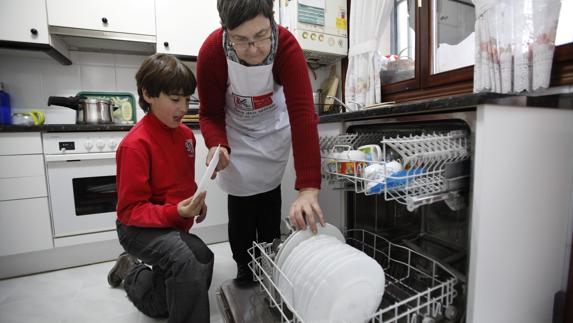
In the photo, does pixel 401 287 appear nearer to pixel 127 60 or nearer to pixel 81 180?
pixel 81 180

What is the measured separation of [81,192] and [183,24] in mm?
1201

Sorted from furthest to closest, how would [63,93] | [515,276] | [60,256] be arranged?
[63,93] < [60,256] < [515,276]

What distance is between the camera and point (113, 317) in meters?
1.11

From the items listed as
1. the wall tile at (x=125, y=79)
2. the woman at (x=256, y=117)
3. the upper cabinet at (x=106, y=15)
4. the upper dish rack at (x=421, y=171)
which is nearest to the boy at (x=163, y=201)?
the woman at (x=256, y=117)

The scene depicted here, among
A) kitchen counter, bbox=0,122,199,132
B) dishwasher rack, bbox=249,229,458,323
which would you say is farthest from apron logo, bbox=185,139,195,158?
kitchen counter, bbox=0,122,199,132

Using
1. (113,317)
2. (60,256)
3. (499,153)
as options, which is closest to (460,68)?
(499,153)

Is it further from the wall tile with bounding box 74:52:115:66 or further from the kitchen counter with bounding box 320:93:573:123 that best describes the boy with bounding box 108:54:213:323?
the wall tile with bounding box 74:52:115:66

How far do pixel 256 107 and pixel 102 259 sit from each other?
137 centimetres

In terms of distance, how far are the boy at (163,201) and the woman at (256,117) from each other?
0.38 feet

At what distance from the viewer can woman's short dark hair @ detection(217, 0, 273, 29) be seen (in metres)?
0.65

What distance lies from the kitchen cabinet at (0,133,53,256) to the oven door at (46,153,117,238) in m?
0.04

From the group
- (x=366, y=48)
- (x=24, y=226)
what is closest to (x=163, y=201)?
(x=24, y=226)

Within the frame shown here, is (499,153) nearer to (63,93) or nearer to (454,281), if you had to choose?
(454,281)

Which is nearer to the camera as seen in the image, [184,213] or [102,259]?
[184,213]
